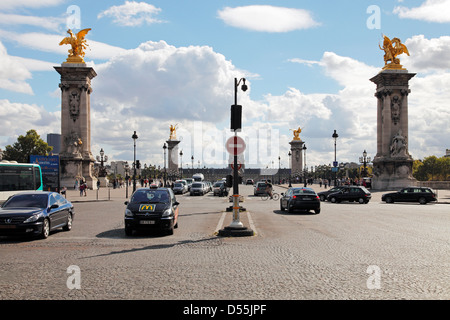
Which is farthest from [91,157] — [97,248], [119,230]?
[97,248]

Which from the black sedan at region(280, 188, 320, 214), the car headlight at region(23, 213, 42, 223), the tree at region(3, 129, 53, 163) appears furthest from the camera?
the tree at region(3, 129, 53, 163)

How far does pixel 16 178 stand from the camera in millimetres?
27562

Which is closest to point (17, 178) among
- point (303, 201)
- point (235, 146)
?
point (303, 201)

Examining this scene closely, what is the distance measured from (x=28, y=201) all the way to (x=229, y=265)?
8582mm

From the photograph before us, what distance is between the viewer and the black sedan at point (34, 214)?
13.8 meters

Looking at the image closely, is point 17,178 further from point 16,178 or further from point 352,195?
point 352,195

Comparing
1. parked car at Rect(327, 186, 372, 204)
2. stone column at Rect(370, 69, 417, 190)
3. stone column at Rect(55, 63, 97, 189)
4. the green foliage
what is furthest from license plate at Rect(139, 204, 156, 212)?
the green foliage

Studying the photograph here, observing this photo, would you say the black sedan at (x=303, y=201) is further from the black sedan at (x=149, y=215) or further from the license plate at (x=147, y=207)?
the license plate at (x=147, y=207)

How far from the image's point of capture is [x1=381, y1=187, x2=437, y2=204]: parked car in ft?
122

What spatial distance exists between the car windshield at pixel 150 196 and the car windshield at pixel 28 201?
290 cm

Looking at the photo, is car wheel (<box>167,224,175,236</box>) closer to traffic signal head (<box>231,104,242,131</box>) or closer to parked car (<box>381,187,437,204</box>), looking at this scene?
traffic signal head (<box>231,104,242,131</box>)

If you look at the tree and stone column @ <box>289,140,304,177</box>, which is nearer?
the tree
